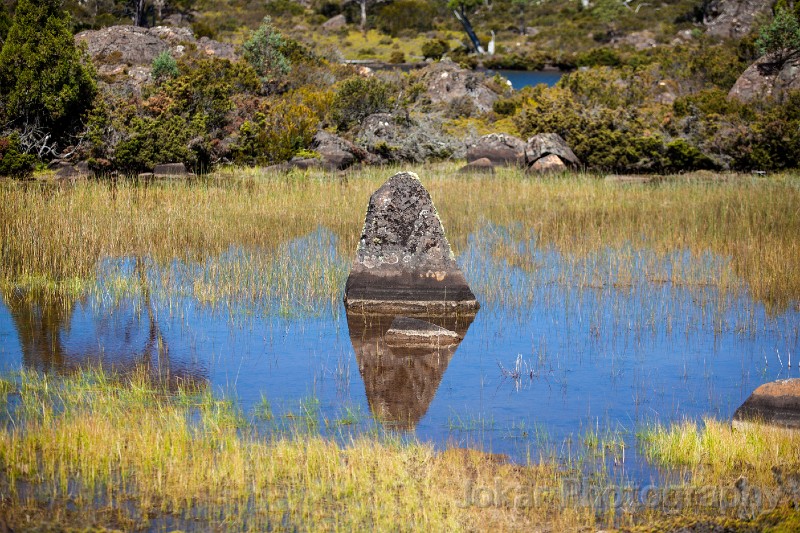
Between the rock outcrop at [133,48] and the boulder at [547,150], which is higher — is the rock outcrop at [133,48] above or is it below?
above

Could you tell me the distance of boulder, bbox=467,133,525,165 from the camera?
2353 centimetres

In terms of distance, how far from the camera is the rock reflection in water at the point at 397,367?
7.48 meters

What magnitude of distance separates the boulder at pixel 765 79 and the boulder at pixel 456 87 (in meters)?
8.35

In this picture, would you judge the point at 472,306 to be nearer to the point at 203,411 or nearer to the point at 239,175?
the point at 203,411

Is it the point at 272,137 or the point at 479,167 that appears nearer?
the point at 479,167

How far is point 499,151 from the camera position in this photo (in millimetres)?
23719

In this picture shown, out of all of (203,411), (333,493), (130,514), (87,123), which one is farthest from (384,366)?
(87,123)

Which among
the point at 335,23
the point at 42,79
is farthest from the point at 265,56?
the point at 335,23

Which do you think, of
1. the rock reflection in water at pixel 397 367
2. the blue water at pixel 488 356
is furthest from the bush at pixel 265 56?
the rock reflection in water at pixel 397 367

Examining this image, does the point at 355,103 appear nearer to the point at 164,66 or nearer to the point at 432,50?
the point at 164,66

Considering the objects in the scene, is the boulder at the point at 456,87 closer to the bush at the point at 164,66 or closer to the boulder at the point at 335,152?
the bush at the point at 164,66

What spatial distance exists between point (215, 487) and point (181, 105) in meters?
19.3

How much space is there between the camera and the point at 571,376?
852 centimetres

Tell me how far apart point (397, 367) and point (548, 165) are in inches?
570
